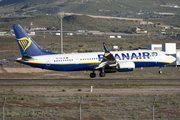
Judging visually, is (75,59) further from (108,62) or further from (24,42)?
(24,42)

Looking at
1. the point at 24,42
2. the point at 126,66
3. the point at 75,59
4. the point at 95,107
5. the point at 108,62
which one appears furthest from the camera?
the point at 75,59

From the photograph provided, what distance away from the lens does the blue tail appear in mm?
46219

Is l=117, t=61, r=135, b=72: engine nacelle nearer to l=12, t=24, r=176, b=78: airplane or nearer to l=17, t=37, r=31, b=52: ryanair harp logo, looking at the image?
l=12, t=24, r=176, b=78: airplane

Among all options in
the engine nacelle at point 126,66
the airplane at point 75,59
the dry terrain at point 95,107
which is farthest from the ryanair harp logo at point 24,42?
the engine nacelle at point 126,66

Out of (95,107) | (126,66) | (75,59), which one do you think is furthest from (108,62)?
(95,107)

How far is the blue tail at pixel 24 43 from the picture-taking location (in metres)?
46.2

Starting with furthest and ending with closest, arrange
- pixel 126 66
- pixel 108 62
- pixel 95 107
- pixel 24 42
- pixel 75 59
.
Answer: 1. pixel 75 59
2. pixel 108 62
3. pixel 126 66
4. pixel 24 42
5. pixel 95 107

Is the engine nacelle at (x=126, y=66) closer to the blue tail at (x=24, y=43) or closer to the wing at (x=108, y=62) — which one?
the wing at (x=108, y=62)

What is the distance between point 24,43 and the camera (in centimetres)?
4709

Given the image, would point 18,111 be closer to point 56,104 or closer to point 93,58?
point 56,104

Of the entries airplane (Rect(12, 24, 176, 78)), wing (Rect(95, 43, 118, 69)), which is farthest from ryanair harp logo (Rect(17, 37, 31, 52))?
wing (Rect(95, 43, 118, 69))

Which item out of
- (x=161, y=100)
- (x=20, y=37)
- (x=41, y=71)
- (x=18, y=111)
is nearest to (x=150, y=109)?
(x=161, y=100)

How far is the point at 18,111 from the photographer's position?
26203mm

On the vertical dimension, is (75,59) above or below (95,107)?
above
